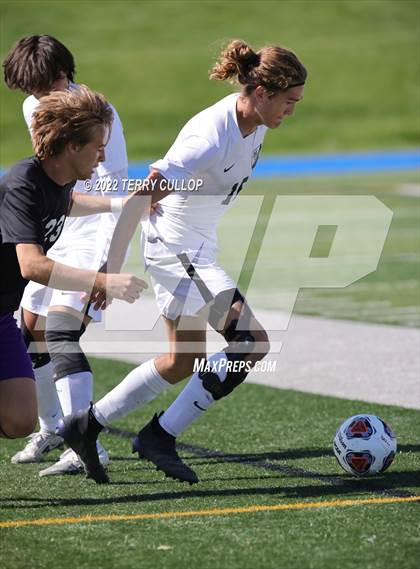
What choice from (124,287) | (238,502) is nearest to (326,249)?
(238,502)

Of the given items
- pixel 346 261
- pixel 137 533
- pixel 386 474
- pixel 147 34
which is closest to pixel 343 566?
pixel 137 533

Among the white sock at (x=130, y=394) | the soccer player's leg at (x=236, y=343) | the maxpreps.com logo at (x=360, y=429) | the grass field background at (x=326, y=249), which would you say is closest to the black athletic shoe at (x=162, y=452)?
the white sock at (x=130, y=394)

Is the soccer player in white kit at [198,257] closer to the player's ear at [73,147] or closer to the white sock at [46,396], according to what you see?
the player's ear at [73,147]

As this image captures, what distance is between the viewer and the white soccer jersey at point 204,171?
5.64 meters

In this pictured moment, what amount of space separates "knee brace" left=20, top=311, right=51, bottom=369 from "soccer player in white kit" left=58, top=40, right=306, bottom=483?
935 mm

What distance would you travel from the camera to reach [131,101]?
4106cm

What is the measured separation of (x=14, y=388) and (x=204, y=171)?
57.3 inches

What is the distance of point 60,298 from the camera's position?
634cm

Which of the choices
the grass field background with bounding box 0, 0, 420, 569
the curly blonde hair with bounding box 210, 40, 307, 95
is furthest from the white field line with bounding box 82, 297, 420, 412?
the curly blonde hair with bounding box 210, 40, 307, 95

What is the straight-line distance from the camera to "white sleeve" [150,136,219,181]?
18.4 ft

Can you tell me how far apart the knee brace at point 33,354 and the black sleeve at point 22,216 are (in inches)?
69.0

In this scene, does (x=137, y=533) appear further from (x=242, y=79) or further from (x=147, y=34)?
(x=147, y=34)

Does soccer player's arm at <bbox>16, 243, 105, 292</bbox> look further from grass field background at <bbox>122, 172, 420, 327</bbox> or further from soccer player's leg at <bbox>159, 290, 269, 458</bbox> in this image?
grass field background at <bbox>122, 172, 420, 327</bbox>

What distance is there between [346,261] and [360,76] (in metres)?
28.9
